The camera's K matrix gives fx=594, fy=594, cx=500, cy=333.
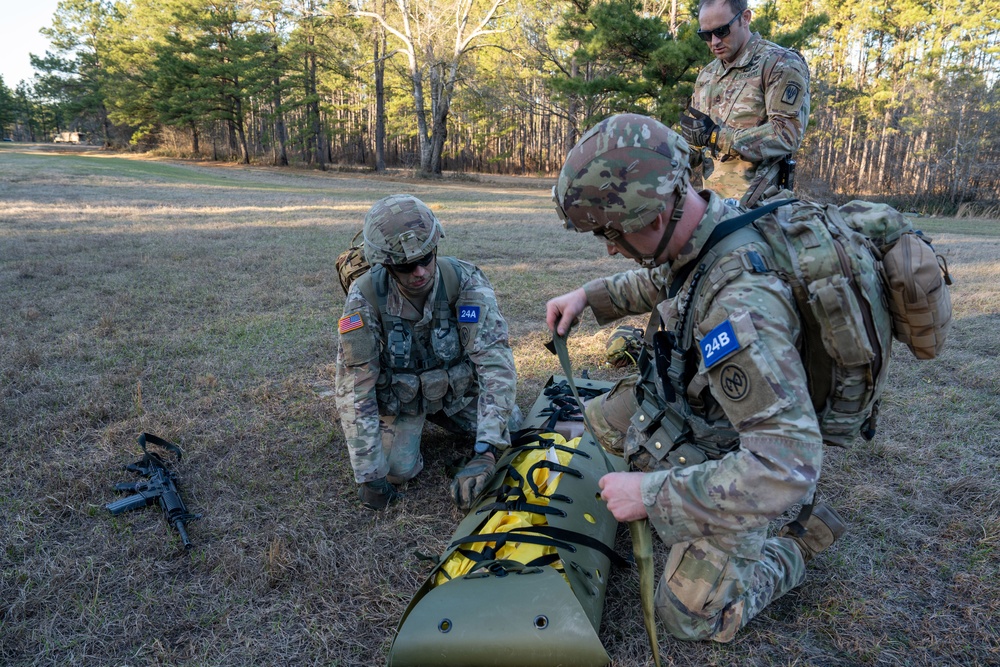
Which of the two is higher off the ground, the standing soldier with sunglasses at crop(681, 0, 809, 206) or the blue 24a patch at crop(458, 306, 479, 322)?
the standing soldier with sunglasses at crop(681, 0, 809, 206)

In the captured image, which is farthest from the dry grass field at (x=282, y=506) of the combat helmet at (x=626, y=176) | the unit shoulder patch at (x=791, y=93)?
the unit shoulder patch at (x=791, y=93)

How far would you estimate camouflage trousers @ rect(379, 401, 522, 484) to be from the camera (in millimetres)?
3328

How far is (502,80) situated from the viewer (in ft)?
105

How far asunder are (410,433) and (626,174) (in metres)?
2.14

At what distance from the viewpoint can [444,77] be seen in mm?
30062

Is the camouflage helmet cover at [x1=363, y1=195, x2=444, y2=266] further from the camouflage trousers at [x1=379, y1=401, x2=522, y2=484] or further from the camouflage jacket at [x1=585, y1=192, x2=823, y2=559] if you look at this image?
the camouflage jacket at [x1=585, y1=192, x2=823, y2=559]

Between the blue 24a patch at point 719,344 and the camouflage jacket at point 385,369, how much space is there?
63.6 inches

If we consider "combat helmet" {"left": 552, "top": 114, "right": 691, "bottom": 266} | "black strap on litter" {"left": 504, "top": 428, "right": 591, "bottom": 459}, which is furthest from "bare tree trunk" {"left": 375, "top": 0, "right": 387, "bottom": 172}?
"combat helmet" {"left": 552, "top": 114, "right": 691, "bottom": 266}

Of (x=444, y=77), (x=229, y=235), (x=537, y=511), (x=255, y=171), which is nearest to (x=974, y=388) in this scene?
(x=537, y=511)

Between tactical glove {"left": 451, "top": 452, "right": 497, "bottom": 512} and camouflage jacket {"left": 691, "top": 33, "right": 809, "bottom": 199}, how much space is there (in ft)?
6.98

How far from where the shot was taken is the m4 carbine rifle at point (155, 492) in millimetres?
2941

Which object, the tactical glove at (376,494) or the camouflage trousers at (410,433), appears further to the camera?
the camouflage trousers at (410,433)

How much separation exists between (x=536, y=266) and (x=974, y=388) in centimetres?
520

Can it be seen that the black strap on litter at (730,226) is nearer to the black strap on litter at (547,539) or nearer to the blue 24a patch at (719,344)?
the blue 24a patch at (719,344)
